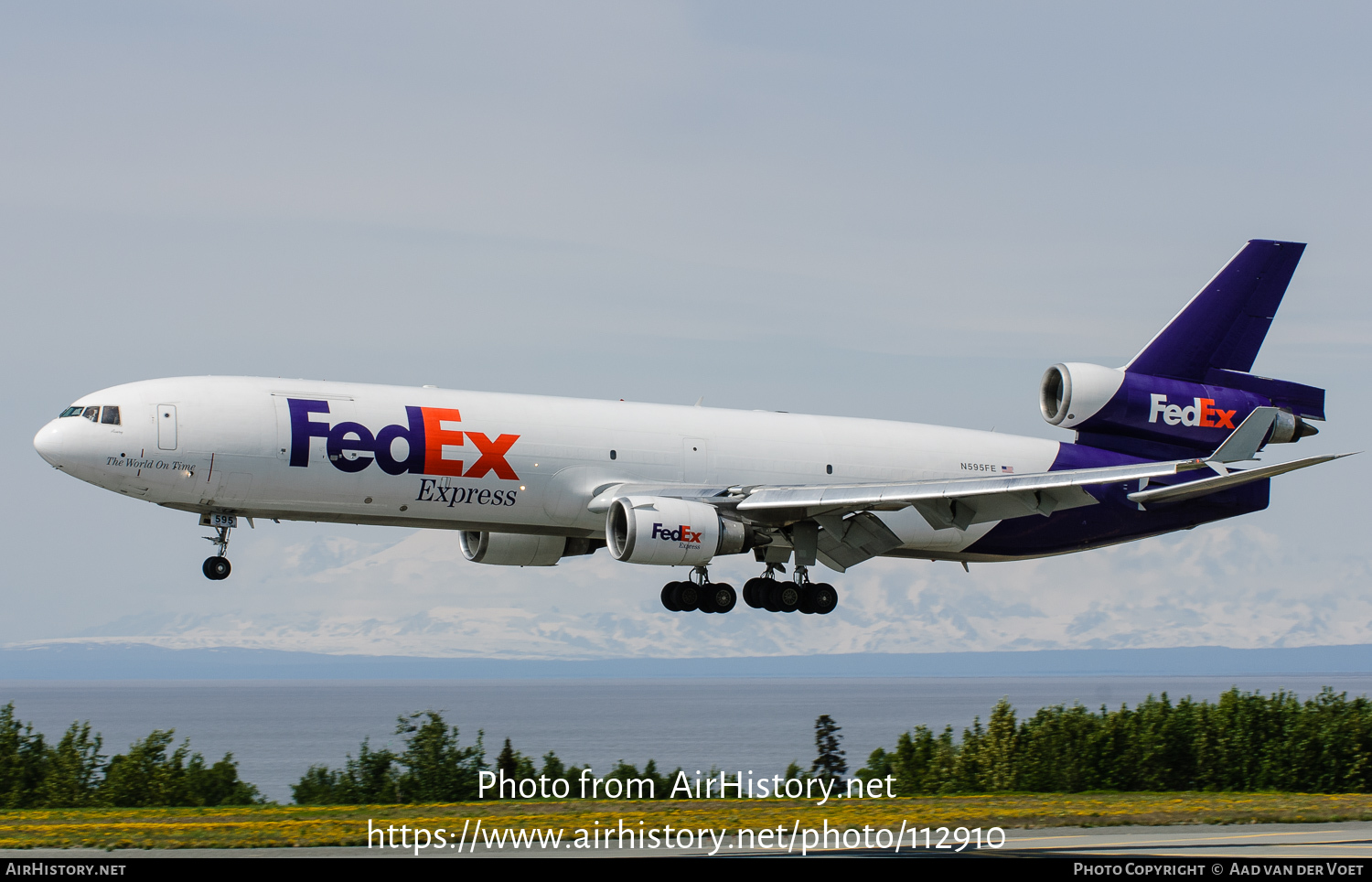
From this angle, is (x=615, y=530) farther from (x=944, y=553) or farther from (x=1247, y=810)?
(x=1247, y=810)

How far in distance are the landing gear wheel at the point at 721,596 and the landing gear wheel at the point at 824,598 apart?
2.70m

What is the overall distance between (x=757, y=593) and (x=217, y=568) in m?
14.8

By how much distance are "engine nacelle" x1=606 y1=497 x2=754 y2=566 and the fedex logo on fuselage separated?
16591 millimetres

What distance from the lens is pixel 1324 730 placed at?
129 feet

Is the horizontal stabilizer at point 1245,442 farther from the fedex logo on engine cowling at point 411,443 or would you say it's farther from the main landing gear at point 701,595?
the fedex logo on engine cowling at point 411,443

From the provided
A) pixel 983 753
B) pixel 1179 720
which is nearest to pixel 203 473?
pixel 983 753

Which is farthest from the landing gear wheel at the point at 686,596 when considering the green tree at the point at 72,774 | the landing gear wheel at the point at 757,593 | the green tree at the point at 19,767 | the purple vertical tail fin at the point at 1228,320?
the green tree at the point at 19,767

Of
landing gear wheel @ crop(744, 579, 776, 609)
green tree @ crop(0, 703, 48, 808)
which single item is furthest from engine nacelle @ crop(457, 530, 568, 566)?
green tree @ crop(0, 703, 48, 808)

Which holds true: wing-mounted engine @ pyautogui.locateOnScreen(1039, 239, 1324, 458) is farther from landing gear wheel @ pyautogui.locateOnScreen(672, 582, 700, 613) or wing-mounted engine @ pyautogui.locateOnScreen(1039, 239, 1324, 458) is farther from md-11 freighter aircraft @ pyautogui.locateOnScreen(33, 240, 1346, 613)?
landing gear wheel @ pyautogui.locateOnScreen(672, 582, 700, 613)

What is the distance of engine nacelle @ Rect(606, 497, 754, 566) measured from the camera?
113 feet

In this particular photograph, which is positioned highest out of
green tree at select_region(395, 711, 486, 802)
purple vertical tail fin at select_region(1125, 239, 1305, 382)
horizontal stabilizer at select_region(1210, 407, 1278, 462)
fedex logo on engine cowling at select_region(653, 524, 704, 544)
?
purple vertical tail fin at select_region(1125, 239, 1305, 382)

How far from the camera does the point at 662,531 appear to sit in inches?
1363

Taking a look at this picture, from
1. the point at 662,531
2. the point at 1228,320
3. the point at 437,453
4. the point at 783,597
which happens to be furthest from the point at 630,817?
the point at 1228,320

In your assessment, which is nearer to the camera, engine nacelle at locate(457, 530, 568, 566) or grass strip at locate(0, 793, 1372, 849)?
grass strip at locate(0, 793, 1372, 849)
